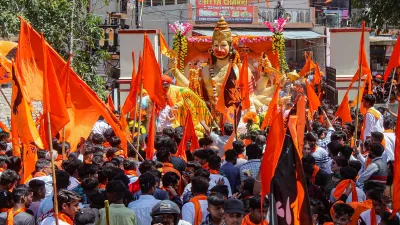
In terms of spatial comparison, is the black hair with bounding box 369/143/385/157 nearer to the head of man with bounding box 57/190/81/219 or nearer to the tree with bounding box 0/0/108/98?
the head of man with bounding box 57/190/81/219

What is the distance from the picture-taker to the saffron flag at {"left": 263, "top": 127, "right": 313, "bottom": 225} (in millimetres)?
6270

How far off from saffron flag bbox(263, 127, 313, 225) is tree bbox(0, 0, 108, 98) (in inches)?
497

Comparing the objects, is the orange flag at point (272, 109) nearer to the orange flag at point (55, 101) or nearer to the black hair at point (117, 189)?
the orange flag at point (55, 101)

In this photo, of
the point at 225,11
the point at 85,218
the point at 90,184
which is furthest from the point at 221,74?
the point at 85,218

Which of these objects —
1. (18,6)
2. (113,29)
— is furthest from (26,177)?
(113,29)

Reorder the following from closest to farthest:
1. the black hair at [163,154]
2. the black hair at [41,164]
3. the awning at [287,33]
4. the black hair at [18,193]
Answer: the black hair at [18,193]
the black hair at [41,164]
the black hair at [163,154]
the awning at [287,33]

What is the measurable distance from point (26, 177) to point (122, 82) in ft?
39.9

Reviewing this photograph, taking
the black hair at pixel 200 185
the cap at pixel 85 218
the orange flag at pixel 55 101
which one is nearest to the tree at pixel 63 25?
the orange flag at pixel 55 101

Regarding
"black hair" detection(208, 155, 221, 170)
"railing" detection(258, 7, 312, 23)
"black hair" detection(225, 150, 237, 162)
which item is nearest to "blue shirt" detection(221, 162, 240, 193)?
"black hair" detection(225, 150, 237, 162)

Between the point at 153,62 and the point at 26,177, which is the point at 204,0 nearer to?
the point at 153,62

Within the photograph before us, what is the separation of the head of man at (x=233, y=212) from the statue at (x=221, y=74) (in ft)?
41.7

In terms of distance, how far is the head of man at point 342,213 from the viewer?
7.09m

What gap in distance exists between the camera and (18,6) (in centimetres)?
1902

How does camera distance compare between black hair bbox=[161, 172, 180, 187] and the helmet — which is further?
black hair bbox=[161, 172, 180, 187]
